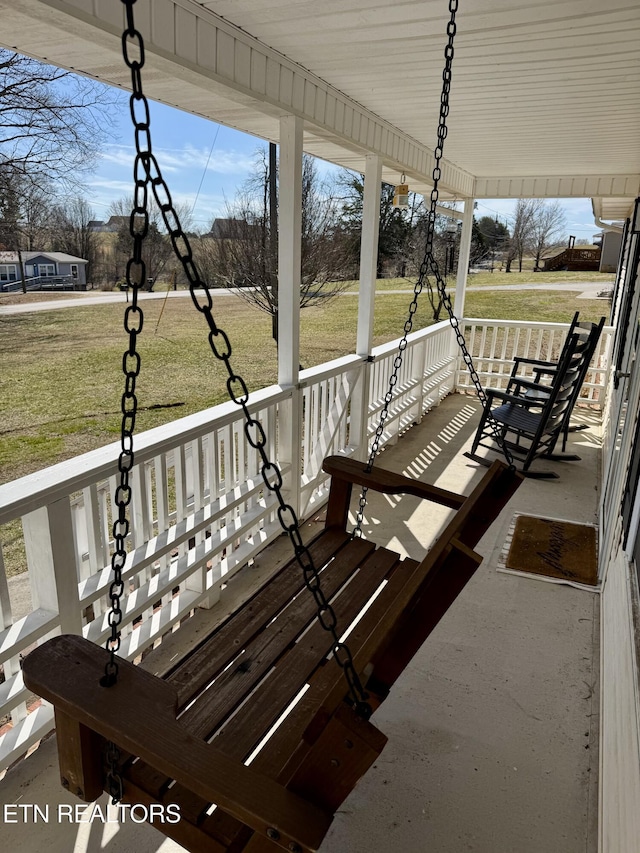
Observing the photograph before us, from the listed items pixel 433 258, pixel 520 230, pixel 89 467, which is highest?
pixel 520 230

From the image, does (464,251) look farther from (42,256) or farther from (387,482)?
(387,482)

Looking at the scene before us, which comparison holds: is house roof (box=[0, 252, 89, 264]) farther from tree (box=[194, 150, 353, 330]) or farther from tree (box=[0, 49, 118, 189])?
tree (box=[194, 150, 353, 330])

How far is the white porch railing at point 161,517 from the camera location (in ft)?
6.36

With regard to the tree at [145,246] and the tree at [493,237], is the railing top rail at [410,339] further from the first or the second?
the tree at [493,237]

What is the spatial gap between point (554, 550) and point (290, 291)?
7.06 ft

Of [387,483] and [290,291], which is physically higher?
[290,291]

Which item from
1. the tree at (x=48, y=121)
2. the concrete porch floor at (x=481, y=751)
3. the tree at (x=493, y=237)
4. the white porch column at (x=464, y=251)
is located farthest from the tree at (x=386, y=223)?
the concrete porch floor at (x=481, y=751)

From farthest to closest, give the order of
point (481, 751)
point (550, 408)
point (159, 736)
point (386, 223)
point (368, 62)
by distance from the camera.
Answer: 1. point (386, 223)
2. point (550, 408)
3. point (368, 62)
4. point (481, 751)
5. point (159, 736)

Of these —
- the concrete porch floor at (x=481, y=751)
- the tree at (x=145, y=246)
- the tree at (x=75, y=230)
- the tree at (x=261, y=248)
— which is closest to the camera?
the concrete porch floor at (x=481, y=751)

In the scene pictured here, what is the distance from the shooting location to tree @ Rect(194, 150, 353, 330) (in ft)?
25.5

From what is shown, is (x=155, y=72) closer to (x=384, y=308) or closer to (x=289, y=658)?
(x=289, y=658)

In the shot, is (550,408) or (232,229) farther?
(232,229)

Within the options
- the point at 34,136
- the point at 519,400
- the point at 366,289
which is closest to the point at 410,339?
the point at 519,400

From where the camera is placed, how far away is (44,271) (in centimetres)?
573
